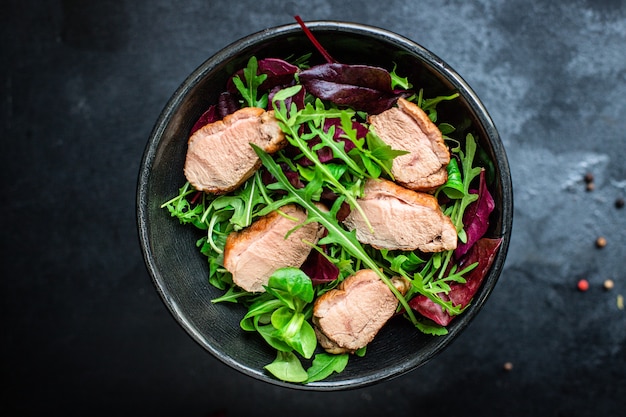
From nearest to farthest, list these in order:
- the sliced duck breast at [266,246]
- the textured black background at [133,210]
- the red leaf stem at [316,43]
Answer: the red leaf stem at [316,43] → the sliced duck breast at [266,246] → the textured black background at [133,210]

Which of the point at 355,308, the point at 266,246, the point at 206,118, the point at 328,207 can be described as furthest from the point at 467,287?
the point at 206,118

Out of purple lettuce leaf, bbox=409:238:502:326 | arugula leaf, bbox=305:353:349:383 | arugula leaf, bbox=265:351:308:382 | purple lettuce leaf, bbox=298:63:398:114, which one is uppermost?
purple lettuce leaf, bbox=298:63:398:114

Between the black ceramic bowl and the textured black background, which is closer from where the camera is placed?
the black ceramic bowl

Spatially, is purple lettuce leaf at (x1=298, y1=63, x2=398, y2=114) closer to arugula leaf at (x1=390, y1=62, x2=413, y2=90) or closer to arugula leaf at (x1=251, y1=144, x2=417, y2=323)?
arugula leaf at (x1=390, y1=62, x2=413, y2=90)

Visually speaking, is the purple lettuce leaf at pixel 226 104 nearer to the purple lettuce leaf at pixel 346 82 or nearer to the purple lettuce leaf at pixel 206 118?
the purple lettuce leaf at pixel 206 118

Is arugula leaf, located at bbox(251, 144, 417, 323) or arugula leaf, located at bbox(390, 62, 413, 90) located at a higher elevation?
arugula leaf, located at bbox(390, 62, 413, 90)

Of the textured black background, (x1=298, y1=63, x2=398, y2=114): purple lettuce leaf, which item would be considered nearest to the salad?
(x1=298, y1=63, x2=398, y2=114): purple lettuce leaf

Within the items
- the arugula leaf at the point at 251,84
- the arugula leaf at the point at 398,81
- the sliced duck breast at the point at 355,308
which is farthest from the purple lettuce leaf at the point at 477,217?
the arugula leaf at the point at 251,84
